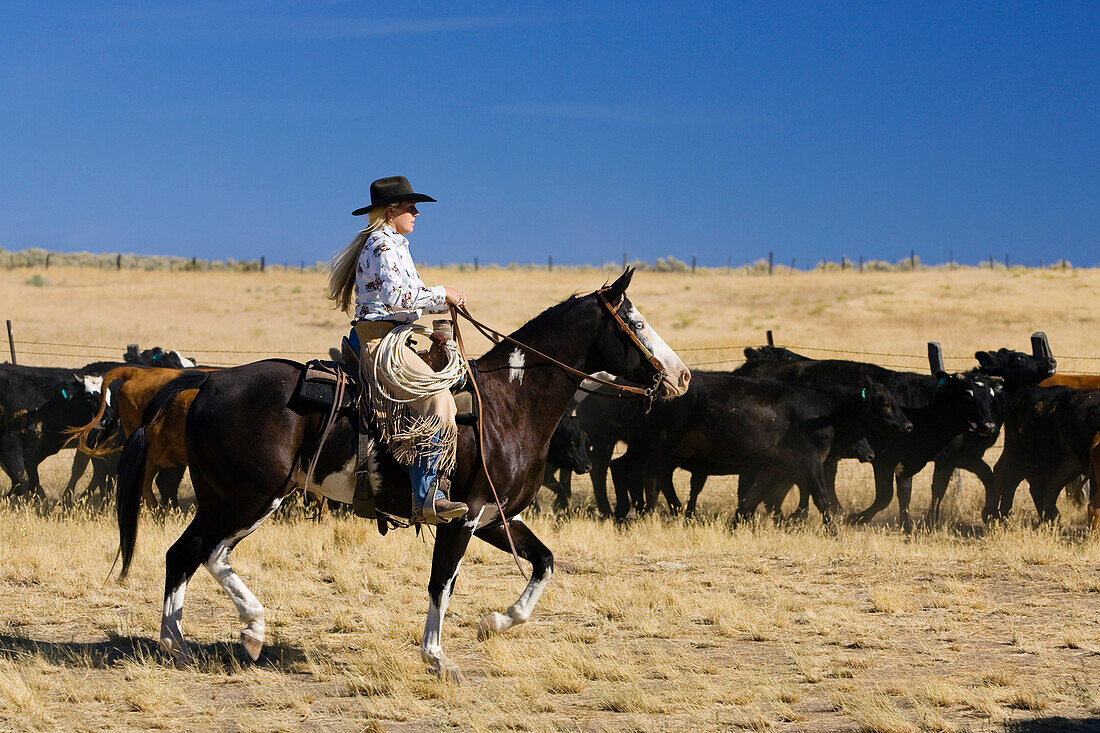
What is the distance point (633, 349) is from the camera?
7047 millimetres

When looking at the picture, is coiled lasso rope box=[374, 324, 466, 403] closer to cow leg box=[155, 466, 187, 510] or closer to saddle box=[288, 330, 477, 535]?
saddle box=[288, 330, 477, 535]

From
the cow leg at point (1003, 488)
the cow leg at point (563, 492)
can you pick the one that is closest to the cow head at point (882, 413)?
the cow leg at point (1003, 488)

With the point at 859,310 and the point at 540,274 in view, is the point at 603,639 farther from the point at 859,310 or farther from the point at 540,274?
the point at 540,274

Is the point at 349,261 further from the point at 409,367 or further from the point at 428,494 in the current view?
the point at 428,494

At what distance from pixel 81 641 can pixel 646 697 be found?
150 inches

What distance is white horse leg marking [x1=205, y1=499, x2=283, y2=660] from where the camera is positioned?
6.71 metres

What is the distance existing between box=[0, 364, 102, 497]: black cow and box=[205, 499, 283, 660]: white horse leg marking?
774 centimetres

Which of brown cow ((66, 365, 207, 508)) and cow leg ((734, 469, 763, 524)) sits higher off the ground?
brown cow ((66, 365, 207, 508))

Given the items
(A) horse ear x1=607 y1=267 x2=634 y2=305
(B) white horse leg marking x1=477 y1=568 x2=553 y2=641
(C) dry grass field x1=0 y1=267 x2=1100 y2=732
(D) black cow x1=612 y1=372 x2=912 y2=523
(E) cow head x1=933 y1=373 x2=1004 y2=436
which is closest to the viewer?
(C) dry grass field x1=0 y1=267 x2=1100 y2=732

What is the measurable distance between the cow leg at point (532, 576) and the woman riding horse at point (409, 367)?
0.76m

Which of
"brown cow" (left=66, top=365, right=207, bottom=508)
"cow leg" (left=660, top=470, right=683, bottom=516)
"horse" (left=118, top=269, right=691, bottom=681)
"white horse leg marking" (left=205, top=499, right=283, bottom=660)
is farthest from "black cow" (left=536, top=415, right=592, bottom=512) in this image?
"white horse leg marking" (left=205, top=499, right=283, bottom=660)

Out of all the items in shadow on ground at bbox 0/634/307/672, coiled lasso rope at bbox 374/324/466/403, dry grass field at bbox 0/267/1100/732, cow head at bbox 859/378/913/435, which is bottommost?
shadow on ground at bbox 0/634/307/672

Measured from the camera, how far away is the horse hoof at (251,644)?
6801 mm

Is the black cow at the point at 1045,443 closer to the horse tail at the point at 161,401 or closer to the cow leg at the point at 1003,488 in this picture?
the cow leg at the point at 1003,488
